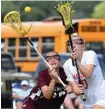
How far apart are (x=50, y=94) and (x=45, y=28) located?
715 inches

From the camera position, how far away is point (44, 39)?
26094 mm

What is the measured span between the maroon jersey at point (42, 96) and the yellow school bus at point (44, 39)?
1659cm

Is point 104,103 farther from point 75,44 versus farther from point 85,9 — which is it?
point 85,9

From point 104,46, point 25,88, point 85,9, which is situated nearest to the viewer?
point 25,88

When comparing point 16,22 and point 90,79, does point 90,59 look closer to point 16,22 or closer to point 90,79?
point 90,79

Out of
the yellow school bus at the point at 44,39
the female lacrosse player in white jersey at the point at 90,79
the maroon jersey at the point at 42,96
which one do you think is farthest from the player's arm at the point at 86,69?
the yellow school bus at the point at 44,39

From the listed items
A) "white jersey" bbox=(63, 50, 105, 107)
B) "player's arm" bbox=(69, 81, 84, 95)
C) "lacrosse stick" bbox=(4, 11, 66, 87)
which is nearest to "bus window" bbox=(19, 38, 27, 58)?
"lacrosse stick" bbox=(4, 11, 66, 87)

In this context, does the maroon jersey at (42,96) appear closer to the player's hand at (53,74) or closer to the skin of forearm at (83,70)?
the player's hand at (53,74)

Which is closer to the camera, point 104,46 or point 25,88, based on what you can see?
point 25,88

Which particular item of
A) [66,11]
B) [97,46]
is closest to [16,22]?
[66,11]

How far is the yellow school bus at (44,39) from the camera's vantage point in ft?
83.9

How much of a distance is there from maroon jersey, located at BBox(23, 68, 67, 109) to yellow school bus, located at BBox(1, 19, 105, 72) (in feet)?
54.4

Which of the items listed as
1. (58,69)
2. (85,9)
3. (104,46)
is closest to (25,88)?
(58,69)

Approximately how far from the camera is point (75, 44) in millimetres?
8078
